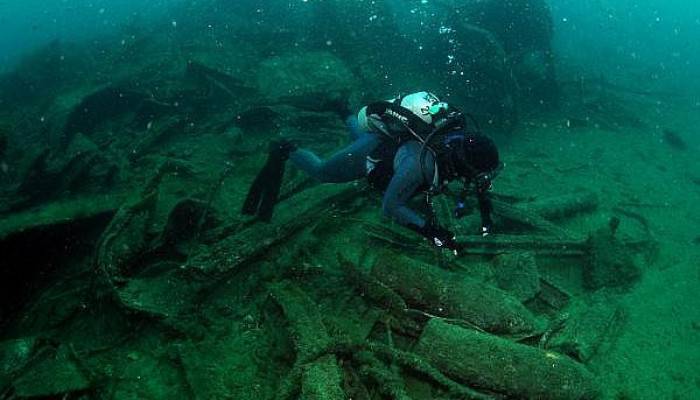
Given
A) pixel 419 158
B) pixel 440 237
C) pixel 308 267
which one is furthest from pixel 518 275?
pixel 308 267

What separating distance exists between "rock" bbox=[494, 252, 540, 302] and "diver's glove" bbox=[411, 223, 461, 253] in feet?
2.79

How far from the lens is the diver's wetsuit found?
3949 mm

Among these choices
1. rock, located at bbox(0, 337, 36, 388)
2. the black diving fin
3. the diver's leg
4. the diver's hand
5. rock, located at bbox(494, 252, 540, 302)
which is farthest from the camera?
the black diving fin

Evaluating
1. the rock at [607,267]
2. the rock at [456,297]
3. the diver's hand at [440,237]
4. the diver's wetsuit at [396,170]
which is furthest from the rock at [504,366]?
the rock at [607,267]

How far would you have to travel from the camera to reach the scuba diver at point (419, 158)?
370 centimetres

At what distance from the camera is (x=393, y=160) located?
4.38 meters

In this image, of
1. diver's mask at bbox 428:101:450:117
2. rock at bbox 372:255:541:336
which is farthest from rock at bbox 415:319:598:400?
diver's mask at bbox 428:101:450:117

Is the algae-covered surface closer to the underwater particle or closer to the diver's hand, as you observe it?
the diver's hand

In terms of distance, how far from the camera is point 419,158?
3947mm

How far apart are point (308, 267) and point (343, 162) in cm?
141

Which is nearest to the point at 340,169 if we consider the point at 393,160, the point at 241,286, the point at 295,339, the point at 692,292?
the point at 393,160

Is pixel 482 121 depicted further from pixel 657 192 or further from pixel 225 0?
pixel 225 0

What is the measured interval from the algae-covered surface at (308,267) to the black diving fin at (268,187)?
0.84ft

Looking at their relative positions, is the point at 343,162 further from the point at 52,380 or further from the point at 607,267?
the point at 607,267
